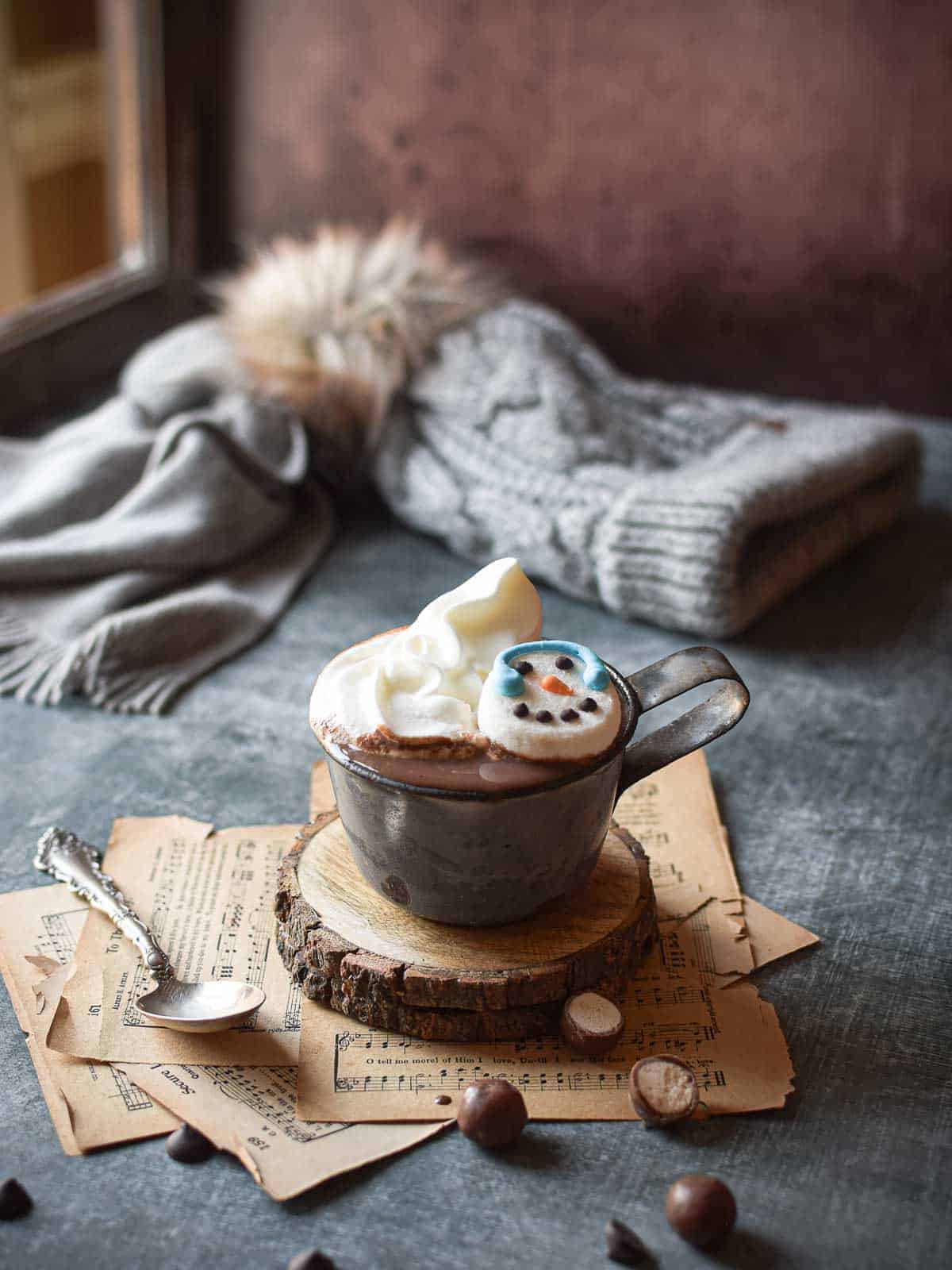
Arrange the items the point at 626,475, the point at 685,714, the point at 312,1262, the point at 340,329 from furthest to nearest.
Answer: the point at 340,329, the point at 626,475, the point at 685,714, the point at 312,1262

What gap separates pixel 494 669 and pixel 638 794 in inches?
13.4

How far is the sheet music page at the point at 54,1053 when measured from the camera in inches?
27.4

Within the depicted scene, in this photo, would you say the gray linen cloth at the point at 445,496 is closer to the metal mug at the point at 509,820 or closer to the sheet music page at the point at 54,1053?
the sheet music page at the point at 54,1053

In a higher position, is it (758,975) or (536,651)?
(536,651)

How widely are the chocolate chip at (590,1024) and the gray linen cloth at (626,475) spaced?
1.96 feet

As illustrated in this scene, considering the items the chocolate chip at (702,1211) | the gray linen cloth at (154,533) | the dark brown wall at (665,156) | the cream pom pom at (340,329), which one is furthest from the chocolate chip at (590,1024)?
the dark brown wall at (665,156)

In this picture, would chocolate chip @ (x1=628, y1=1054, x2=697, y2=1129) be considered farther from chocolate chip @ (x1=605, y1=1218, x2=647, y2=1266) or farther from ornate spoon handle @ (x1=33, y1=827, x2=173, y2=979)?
ornate spoon handle @ (x1=33, y1=827, x2=173, y2=979)

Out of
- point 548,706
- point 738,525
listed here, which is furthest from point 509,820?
point 738,525

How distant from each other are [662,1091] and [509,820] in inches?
7.2

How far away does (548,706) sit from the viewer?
72cm

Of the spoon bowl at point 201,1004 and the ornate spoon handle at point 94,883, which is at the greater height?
the spoon bowl at point 201,1004

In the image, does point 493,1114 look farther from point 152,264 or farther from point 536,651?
point 152,264

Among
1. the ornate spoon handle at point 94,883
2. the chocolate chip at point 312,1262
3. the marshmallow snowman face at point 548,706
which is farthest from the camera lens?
the ornate spoon handle at point 94,883

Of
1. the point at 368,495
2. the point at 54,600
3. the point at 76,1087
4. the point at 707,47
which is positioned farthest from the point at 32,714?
the point at 707,47
